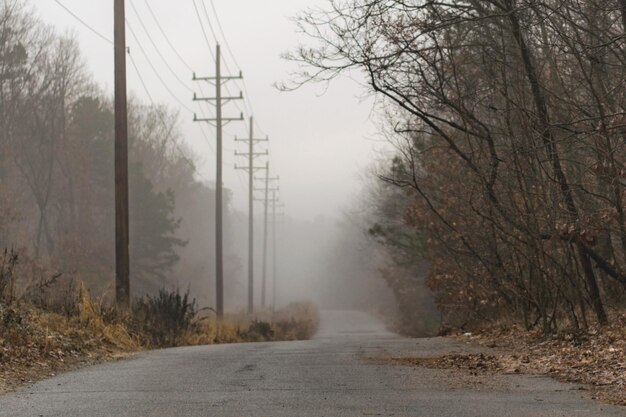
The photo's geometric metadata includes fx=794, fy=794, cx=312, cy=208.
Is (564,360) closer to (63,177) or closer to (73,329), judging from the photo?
(73,329)

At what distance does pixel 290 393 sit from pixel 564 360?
180 inches

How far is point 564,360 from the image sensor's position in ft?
36.8

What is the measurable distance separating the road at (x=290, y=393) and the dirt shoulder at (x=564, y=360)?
433 mm

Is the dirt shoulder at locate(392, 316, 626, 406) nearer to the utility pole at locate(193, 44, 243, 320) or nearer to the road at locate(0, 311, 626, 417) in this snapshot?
the road at locate(0, 311, 626, 417)

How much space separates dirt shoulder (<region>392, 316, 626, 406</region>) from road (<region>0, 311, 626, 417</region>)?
0.43m

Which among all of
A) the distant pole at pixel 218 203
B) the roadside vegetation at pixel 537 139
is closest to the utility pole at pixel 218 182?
the distant pole at pixel 218 203

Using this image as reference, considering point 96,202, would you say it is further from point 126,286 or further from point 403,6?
point 403,6

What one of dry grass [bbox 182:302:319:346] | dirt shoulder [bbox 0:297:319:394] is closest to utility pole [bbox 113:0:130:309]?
dirt shoulder [bbox 0:297:319:394]

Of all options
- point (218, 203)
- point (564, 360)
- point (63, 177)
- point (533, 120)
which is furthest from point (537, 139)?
point (63, 177)

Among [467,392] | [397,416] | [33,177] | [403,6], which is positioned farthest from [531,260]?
[33,177]

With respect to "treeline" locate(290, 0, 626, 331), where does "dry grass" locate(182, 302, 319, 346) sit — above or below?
below

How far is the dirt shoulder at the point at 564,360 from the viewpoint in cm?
906

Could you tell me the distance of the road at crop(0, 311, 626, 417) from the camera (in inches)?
297

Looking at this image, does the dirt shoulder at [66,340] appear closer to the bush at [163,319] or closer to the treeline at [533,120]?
the bush at [163,319]
